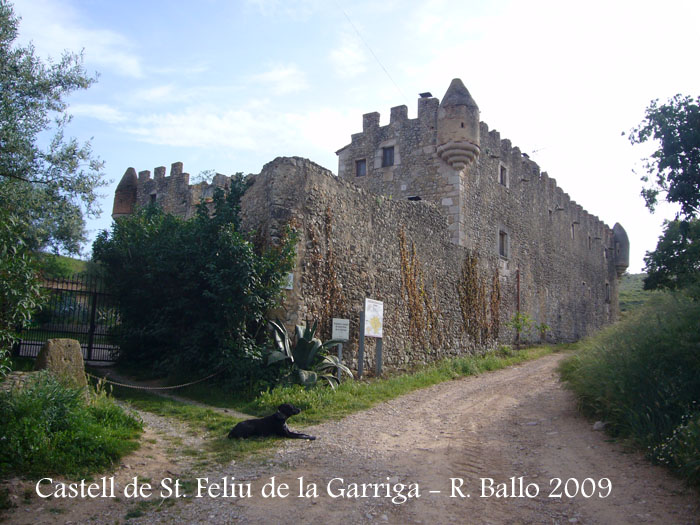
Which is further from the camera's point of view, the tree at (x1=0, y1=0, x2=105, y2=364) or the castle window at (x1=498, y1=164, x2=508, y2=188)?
the castle window at (x1=498, y1=164, x2=508, y2=188)

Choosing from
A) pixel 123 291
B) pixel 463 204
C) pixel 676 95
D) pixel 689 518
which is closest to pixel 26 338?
pixel 123 291

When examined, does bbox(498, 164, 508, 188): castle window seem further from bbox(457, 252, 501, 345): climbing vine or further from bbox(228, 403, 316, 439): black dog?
bbox(228, 403, 316, 439): black dog

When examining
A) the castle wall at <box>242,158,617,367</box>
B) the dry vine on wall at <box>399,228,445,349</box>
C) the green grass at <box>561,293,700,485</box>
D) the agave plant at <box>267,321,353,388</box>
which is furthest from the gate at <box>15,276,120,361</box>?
the green grass at <box>561,293,700,485</box>

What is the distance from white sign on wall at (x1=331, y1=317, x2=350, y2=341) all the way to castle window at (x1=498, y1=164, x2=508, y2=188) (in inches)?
480

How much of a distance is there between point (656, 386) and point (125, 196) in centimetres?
2457

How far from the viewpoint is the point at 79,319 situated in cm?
1174

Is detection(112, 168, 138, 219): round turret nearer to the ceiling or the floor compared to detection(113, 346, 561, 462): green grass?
nearer to the ceiling

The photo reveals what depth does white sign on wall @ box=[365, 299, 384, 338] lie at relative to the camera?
11922 mm

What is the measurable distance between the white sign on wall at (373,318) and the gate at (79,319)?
18.8ft

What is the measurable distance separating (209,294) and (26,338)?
14.5 ft

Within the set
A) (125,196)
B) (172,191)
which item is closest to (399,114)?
(172,191)

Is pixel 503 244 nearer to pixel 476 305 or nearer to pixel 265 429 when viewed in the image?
pixel 476 305

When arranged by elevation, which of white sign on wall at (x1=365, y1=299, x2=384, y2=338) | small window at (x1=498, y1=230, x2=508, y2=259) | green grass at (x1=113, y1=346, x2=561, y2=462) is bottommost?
green grass at (x1=113, y1=346, x2=561, y2=462)

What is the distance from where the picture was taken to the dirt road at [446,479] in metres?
4.70
